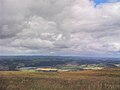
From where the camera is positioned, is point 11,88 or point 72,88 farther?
point 72,88

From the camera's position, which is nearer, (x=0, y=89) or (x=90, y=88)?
(x=0, y=89)

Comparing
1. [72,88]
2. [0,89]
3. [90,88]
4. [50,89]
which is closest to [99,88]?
[90,88]

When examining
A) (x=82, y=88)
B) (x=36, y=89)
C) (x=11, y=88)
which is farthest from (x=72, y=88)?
(x=11, y=88)

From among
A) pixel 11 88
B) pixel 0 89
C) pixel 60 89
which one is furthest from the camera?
pixel 60 89

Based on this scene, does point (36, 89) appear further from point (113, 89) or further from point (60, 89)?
point (113, 89)

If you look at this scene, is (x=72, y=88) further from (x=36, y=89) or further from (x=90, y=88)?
(x=36, y=89)

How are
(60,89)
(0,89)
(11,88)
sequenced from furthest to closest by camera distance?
(60,89), (11,88), (0,89)

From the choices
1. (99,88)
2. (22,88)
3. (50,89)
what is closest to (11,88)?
(22,88)

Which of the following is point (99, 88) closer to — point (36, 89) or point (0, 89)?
point (36, 89)
